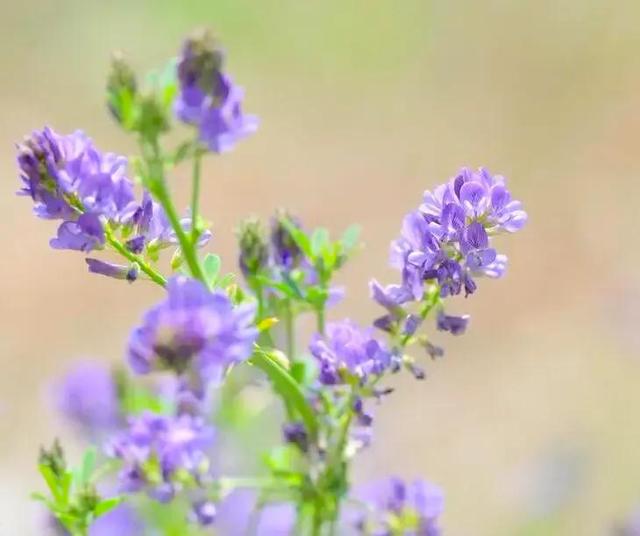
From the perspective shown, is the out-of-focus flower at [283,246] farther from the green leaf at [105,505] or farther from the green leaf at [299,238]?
the green leaf at [105,505]

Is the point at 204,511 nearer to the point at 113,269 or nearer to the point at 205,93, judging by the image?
the point at 113,269

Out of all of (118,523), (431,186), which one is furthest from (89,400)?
(431,186)

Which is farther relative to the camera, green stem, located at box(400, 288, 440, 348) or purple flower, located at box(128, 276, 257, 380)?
green stem, located at box(400, 288, 440, 348)

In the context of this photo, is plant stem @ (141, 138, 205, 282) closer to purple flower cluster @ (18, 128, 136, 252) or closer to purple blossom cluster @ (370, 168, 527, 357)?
purple flower cluster @ (18, 128, 136, 252)

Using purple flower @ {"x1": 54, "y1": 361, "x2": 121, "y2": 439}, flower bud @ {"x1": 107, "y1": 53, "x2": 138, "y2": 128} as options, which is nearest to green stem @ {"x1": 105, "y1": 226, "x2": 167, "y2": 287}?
flower bud @ {"x1": 107, "y1": 53, "x2": 138, "y2": 128}

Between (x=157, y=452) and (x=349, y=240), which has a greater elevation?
(x=349, y=240)
